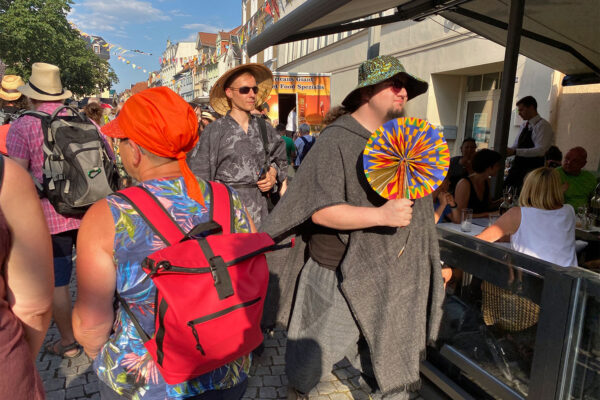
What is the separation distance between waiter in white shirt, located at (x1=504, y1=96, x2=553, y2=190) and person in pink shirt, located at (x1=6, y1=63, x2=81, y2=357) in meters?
5.43

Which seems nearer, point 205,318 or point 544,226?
point 205,318

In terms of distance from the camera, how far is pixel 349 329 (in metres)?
1.97

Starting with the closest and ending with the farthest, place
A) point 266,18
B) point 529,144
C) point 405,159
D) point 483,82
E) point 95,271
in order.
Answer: point 95,271 < point 405,159 < point 529,144 < point 483,82 < point 266,18

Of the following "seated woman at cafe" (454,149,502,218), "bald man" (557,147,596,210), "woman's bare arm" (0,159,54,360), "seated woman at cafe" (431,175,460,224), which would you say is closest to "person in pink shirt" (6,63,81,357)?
"woman's bare arm" (0,159,54,360)

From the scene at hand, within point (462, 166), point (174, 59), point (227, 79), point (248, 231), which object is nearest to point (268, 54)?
point (462, 166)

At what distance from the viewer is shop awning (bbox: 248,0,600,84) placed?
12.5ft

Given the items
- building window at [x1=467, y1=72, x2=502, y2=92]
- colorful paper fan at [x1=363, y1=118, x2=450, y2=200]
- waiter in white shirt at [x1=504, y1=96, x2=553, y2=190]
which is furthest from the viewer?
building window at [x1=467, y1=72, x2=502, y2=92]

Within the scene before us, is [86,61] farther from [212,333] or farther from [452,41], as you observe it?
[212,333]

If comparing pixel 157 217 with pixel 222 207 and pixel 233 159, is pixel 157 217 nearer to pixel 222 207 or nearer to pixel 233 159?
pixel 222 207

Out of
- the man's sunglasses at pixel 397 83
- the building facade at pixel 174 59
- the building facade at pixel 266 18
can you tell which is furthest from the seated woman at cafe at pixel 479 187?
the building facade at pixel 174 59

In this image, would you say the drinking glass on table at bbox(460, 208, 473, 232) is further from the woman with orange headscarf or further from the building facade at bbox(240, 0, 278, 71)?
the building facade at bbox(240, 0, 278, 71)

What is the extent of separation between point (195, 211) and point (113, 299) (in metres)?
0.39

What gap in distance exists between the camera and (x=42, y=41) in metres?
33.7

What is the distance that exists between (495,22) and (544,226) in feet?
13.3
